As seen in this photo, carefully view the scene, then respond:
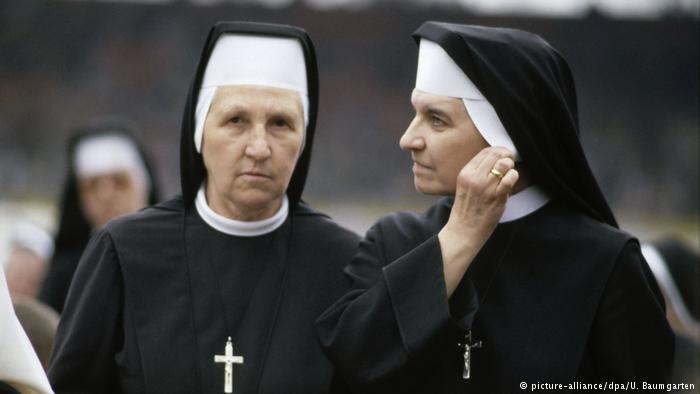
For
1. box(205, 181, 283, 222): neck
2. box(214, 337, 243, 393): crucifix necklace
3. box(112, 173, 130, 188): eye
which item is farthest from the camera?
box(112, 173, 130, 188): eye

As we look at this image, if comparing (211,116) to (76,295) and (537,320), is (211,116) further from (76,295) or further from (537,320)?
(537,320)

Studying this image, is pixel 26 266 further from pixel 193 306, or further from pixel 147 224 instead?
pixel 193 306

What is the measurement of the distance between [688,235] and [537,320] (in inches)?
669

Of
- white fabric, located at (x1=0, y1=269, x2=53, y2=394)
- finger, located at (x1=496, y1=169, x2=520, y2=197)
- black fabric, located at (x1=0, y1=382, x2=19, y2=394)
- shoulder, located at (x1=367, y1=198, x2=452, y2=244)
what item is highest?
finger, located at (x1=496, y1=169, x2=520, y2=197)

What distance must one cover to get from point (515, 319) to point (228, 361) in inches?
34.6

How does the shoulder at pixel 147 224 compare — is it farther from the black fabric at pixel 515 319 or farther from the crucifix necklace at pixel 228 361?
the black fabric at pixel 515 319

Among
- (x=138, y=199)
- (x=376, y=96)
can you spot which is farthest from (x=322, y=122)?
(x=138, y=199)

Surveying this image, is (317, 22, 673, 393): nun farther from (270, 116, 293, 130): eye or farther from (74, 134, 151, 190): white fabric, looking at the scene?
(74, 134, 151, 190): white fabric

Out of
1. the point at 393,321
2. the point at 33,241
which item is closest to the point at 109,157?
the point at 33,241

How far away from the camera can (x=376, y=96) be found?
23.0 metres

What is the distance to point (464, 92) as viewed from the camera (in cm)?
409

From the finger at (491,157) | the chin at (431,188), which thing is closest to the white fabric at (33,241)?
the chin at (431,188)

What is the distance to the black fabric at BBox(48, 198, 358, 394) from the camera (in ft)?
14.2

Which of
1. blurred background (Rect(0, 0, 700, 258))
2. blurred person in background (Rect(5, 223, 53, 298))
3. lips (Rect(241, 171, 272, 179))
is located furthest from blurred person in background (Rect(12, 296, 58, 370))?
blurred background (Rect(0, 0, 700, 258))
